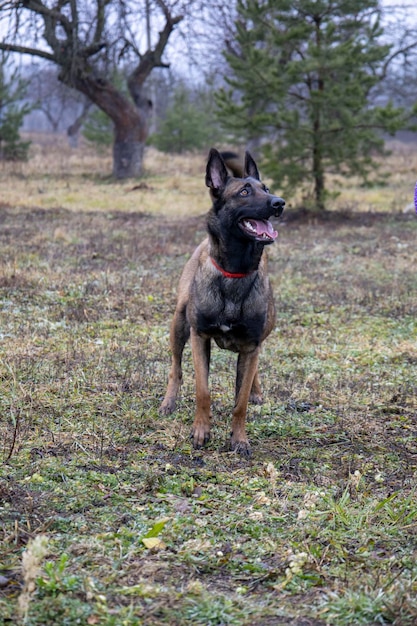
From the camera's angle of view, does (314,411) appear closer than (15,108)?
Yes

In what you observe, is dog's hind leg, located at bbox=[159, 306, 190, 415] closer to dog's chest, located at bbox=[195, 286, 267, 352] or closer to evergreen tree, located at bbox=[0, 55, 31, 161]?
dog's chest, located at bbox=[195, 286, 267, 352]

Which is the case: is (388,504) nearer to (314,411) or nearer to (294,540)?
(294,540)

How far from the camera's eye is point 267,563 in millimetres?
3439

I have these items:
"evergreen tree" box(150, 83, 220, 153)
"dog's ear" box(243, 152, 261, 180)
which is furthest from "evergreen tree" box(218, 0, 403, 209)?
"evergreen tree" box(150, 83, 220, 153)

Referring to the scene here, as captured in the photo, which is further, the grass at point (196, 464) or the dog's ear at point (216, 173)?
the dog's ear at point (216, 173)

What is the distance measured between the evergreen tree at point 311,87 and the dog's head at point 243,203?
12.0 m

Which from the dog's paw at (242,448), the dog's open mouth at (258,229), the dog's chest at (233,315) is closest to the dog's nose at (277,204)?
the dog's open mouth at (258,229)

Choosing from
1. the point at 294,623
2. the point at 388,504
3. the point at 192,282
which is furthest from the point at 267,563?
the point at 192,282

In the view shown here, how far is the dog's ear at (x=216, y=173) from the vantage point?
17.0ft

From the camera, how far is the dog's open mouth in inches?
195

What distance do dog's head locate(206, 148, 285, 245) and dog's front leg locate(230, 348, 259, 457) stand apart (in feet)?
2.82

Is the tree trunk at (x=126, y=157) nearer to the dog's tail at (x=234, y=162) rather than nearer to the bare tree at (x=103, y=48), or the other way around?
the bare tree at (x=103, y=48)

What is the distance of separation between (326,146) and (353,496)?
14.3 metres

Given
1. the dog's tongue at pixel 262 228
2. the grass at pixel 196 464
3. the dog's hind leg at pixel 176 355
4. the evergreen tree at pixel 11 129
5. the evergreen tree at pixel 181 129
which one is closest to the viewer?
the grass at pixel 196 464
